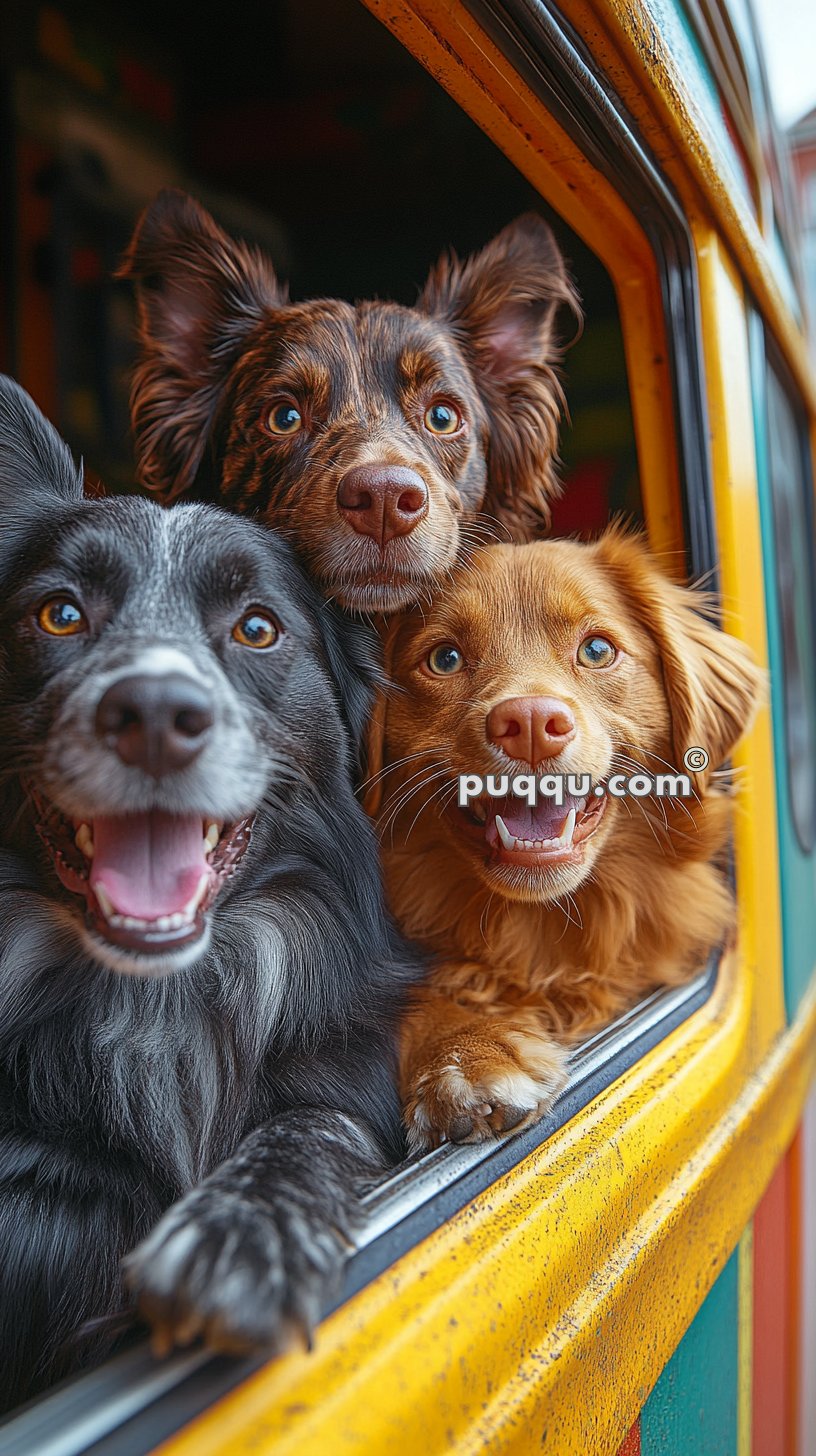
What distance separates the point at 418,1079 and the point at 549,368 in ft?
2.58

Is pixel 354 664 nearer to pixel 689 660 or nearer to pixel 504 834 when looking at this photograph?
pixel 504 834

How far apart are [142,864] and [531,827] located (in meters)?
0.42

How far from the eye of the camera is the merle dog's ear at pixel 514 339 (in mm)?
1019

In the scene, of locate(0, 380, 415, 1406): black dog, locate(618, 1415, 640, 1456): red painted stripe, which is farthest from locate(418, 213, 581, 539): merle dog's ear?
locate(618, 1415, 640, 1456): red painted stripe

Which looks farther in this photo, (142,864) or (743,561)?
(743,561)

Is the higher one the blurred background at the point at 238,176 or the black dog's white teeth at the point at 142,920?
the blurred background at the point at 238,176

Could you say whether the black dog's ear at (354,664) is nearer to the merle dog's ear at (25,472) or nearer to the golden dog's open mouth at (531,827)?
the golden dog's open mouth at (531,827)

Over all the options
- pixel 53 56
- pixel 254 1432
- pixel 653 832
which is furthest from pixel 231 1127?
pixel 53 56

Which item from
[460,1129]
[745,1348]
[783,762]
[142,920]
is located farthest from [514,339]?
[745,1348]

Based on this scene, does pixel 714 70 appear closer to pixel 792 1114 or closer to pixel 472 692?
pixel 472 692

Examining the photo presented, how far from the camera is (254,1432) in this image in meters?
0.56

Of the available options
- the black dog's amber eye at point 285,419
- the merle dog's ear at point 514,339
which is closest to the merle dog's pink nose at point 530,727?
the merle dog's ear at point 514,339

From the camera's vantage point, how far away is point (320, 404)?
897mm

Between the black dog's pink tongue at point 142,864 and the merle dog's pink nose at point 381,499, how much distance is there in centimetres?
31
